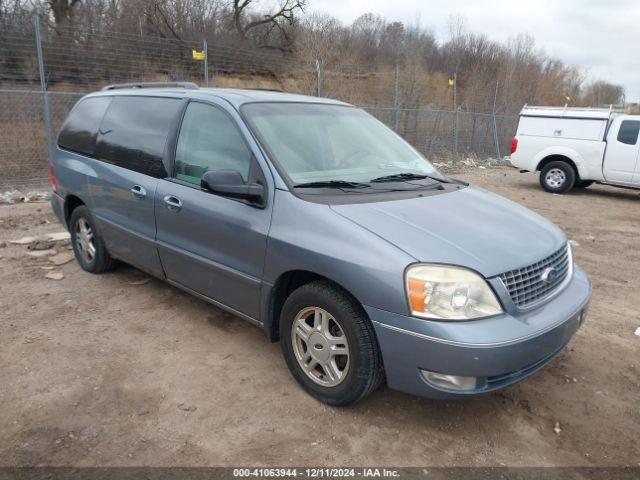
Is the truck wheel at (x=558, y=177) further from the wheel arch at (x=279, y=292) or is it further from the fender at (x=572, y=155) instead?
the wheel arch at (x=279, y=292)

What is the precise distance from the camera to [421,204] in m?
3.14

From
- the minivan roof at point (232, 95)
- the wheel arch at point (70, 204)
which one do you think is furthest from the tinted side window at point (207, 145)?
the wheel arch at point (70, 204)

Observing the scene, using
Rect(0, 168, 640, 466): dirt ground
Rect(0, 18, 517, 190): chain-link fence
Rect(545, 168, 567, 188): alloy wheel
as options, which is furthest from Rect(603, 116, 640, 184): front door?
Rect(0, 168, 640, 466): dirt ground

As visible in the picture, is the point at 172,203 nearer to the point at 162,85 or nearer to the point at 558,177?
the point at 162,85

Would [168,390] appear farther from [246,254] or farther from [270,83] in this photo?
[270,83]

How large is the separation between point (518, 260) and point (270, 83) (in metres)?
15.3

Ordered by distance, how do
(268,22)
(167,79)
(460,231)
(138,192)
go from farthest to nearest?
(268,22), (167,79), (138,192), (460,231)

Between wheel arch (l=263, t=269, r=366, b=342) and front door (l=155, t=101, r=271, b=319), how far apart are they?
12cm

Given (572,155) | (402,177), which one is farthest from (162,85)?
(572,155)

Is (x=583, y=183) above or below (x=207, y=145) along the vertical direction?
below

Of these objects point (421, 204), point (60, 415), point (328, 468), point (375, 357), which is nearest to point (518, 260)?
point (421, 204)

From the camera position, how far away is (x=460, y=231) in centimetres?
285

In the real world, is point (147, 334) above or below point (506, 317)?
below

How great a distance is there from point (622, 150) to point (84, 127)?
10942mm
